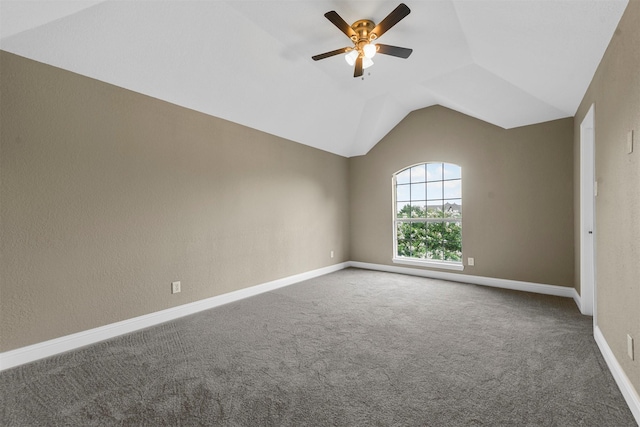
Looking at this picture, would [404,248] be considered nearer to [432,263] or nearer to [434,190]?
[432,263]

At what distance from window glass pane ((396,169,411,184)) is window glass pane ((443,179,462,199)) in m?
0.68

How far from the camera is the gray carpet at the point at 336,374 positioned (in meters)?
1.65

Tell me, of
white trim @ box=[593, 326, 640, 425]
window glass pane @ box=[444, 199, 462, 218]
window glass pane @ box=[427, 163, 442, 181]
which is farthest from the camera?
window glass pane @ box=[427, 163, 442, 181]

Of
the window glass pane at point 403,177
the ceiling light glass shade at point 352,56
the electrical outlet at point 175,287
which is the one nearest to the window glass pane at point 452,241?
the window glass pane at point 403,177

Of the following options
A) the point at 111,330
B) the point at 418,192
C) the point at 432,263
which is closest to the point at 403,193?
the point at 418,192

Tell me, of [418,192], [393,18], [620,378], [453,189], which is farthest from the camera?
[418,192]

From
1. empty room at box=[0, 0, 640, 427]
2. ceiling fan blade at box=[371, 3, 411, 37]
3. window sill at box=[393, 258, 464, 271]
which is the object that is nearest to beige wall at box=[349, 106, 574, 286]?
empty room at box=[0, 0, 640, 427]

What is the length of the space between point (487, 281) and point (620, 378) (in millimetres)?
2687

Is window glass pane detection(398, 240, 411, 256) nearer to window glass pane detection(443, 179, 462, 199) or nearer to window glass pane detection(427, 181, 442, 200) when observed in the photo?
window glass pane detection(427, 181, 442, 200)

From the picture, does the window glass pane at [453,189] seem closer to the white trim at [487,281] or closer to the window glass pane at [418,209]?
the window glass pane at [418,209]

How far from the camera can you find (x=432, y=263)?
4.98 meters

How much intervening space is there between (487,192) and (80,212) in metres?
5.01

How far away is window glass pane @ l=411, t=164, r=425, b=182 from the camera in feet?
17.2

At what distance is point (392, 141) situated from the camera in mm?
5402
